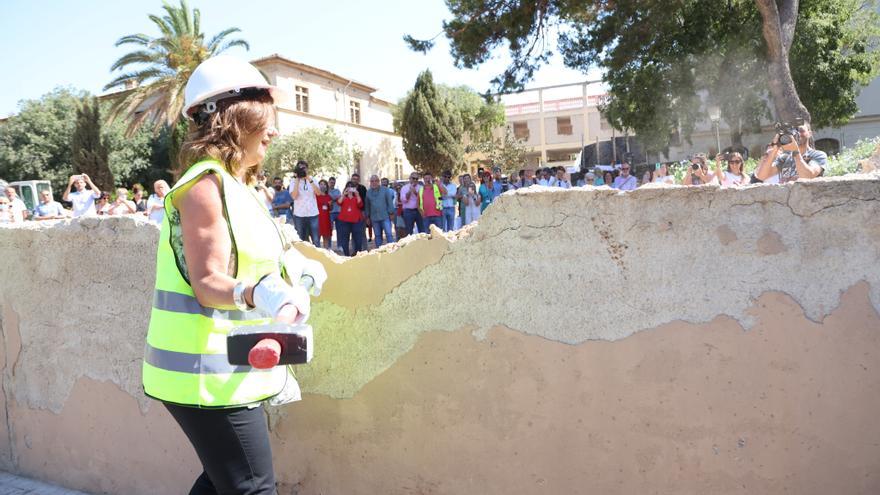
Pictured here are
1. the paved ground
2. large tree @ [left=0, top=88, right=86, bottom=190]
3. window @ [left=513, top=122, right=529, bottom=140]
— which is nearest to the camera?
the paved ground

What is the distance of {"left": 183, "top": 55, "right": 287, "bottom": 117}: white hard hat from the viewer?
1756 mm

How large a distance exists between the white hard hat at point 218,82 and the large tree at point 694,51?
48.5 ft

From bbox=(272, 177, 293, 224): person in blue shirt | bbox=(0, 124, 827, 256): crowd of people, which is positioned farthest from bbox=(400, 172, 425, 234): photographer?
bbox=(272, 177, 293, 224): person in blue shirt

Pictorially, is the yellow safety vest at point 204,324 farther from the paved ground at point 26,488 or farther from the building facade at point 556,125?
the building facade at point 556,125

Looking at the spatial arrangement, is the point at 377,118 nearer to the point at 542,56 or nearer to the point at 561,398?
the point at 542,56

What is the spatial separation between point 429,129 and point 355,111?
7.08 m

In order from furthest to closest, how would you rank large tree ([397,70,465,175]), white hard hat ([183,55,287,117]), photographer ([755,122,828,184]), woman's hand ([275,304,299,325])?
1. large tree ([397,70,465,175])
2. photographer ([755,122,828,184])
3. white hard hat ([183,55,287,117])
4. woman's hand ([275,304,299,325])

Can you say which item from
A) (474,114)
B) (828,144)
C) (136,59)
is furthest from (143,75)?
(828,144)

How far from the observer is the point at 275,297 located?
1526 mm

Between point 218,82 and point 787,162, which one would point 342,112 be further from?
point 218,82

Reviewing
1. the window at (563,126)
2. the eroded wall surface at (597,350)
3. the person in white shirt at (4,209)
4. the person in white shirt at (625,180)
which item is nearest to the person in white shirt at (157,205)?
the person in white shirt at (4,209)

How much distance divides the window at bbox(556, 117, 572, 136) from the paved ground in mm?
51650

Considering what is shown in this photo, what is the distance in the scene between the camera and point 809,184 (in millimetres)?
1894

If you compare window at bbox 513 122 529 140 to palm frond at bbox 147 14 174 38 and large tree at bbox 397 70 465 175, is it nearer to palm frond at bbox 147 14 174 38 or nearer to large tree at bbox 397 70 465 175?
large tree at bbox 397 70 465 175
